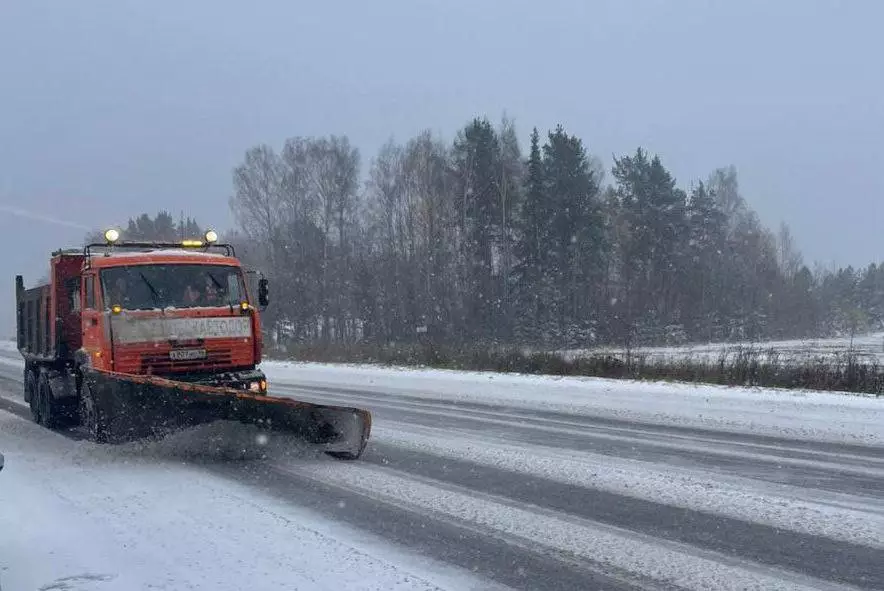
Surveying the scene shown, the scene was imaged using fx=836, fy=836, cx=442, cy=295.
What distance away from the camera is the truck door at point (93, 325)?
1081 cm

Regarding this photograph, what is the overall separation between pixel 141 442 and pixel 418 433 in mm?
3814

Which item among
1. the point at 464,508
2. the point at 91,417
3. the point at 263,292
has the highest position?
the point at 263,292

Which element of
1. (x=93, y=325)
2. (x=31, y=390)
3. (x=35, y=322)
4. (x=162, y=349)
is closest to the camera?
(x=162, y=349)

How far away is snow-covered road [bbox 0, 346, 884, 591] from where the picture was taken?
5.41 meters

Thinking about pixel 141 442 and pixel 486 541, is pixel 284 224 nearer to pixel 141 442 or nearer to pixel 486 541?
pixel 141 442

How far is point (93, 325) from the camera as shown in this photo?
1129 cm

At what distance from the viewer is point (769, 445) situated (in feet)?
34.9

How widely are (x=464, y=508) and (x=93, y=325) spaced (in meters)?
6.55

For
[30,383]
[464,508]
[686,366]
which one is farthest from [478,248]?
[464,508]

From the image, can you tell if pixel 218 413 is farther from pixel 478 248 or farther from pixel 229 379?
pixel 478 248

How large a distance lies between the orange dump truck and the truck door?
14 mm

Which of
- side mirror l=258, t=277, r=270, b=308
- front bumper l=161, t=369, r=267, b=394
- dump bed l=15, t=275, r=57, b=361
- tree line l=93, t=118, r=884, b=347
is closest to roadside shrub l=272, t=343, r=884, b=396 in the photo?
side mirror l=258, t=277, r=270, b=308

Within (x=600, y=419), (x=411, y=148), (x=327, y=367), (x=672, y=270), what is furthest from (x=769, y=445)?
(x=672, y=270)

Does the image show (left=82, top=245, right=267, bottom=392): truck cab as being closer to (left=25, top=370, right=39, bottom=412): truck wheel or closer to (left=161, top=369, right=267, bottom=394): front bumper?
(left=161, top=369, right=267, bottom=394): front bumper
